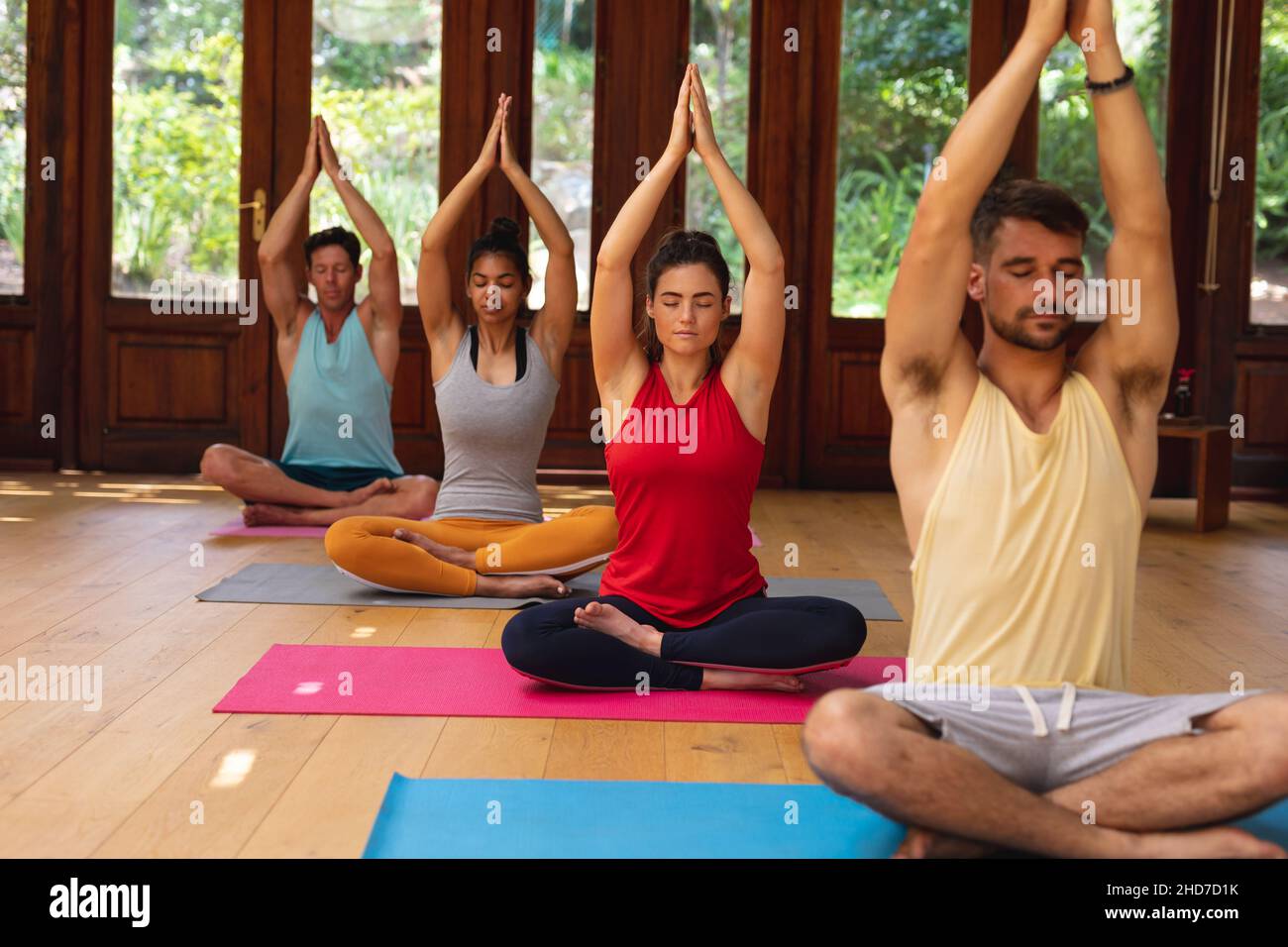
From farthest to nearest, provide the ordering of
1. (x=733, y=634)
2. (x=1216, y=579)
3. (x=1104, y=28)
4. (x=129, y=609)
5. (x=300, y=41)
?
(x=300, y=41) < (x=1216, y=579) < (x=129, y=609) < (x=733, y=634) < (x=1104, y=28)

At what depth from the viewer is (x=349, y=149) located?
6.52 m

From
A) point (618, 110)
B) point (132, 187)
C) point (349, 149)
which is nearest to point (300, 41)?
point (349, 149)

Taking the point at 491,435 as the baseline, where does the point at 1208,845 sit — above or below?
below

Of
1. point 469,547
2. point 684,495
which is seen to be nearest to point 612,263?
point 684,495

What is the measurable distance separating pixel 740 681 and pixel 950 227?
3.83 ft

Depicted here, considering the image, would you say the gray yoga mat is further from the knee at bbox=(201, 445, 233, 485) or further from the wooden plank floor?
the knee at bbox=(201, 445, 233, 485)

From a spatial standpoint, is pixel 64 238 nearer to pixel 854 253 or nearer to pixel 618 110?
pixel 618 110

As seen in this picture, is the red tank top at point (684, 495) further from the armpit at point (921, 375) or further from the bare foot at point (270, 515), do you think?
the bare foot at point (270, 515)

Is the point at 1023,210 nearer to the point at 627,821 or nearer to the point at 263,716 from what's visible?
the point at 627,821

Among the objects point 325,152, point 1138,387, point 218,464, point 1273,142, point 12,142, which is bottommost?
point 218,464

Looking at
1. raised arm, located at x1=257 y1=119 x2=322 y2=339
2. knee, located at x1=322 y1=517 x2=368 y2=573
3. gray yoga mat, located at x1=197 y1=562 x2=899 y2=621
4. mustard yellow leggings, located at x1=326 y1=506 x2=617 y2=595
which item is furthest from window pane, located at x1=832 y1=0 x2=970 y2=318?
knee, located at x1=322 y1=517 x2=368 y2=573

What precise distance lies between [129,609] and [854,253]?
414cm

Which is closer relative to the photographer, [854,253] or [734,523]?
[734,523]

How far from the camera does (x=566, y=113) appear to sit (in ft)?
21.5
